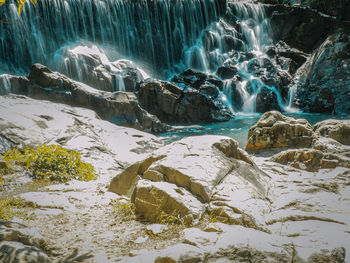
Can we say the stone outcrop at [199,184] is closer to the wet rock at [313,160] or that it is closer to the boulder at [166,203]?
the boulder at [166,203]

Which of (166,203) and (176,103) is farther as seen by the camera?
(176,103)

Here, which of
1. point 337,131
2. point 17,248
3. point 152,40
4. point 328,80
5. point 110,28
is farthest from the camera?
point 152,40

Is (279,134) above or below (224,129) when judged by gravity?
above

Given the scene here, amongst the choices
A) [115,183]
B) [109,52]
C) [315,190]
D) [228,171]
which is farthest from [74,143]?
[109,52]

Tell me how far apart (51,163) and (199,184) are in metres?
3.48

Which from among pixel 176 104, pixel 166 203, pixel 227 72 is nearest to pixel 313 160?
pixel 166 203

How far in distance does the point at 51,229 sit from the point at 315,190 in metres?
3.86

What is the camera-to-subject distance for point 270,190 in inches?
159

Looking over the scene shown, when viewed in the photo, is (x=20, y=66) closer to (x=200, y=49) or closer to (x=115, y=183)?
(x=200, y=49)

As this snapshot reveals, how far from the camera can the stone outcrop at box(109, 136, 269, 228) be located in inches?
119

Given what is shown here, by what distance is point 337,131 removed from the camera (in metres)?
7.47

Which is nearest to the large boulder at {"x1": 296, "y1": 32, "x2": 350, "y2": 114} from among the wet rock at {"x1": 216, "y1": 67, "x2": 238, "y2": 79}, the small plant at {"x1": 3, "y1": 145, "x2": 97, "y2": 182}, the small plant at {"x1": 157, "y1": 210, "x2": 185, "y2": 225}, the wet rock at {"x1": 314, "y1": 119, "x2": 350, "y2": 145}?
the wet rock at {"x1": 216, "y1": 67, "x2": 238, "y2": 79}

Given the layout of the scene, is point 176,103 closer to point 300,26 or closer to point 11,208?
point 11,208

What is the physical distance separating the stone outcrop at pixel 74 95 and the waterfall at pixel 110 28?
25.6 ft
